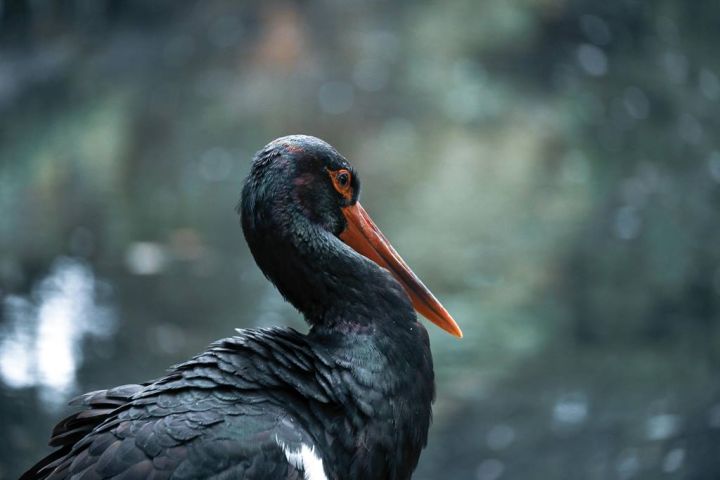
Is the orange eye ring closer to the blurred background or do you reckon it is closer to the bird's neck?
the bird's neck

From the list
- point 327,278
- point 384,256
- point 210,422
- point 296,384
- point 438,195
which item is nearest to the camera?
point 210,422

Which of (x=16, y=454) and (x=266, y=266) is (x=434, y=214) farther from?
(x=266, y=266)

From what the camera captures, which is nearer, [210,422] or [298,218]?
[210,422]

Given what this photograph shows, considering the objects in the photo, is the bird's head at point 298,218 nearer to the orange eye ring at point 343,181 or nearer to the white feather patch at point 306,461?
the orange eye ring at point 343,181

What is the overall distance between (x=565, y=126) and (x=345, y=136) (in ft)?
5.50

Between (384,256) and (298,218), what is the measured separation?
1.03ft

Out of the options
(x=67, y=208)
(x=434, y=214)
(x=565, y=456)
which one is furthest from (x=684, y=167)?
(x=67, y=208)

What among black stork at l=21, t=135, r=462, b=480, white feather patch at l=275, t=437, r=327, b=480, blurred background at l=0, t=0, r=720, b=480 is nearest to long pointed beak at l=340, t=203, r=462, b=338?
black stork at l=21, t=135, r=462, b=480

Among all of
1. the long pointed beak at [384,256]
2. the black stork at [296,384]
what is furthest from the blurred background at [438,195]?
the black stork at [296,384]

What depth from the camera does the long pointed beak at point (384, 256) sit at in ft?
8.81

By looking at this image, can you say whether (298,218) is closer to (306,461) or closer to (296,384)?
(296,384)

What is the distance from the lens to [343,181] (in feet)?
8.59

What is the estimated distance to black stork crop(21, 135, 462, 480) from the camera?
217 cm

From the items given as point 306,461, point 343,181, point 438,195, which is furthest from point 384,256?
point 438,195
